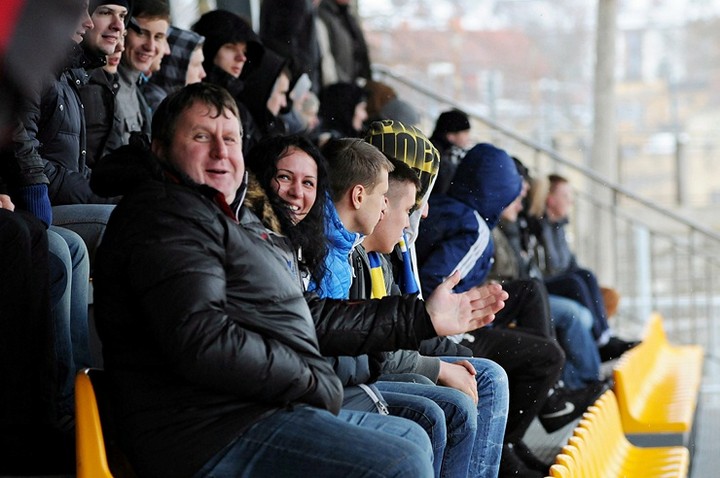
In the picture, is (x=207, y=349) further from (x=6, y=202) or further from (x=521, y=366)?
(x=521, y=366)

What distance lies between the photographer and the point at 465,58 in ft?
58.6

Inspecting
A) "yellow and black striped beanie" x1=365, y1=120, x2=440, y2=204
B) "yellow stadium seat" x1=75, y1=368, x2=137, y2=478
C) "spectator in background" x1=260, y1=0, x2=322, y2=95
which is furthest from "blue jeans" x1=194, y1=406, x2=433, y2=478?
"spectator in background" x1=260, y1=0, x2=322, y2=95

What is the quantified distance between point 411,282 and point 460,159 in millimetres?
1167

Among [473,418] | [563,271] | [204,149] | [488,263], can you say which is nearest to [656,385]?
[563,271]

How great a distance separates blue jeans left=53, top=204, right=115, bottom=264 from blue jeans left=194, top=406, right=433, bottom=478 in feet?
4.09

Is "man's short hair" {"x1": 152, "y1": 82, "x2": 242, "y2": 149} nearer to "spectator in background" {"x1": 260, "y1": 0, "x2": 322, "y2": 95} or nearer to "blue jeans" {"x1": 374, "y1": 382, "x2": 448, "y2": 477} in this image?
"blue jeans" {"x1": 374, "y1": 382, "x2": 448, "y2": 477}

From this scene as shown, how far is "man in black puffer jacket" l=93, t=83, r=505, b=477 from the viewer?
2.08m

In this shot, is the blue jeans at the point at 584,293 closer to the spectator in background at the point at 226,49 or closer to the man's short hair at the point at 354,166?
the spectator in background at the point at 226,49

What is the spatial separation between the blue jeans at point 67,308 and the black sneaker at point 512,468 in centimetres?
150

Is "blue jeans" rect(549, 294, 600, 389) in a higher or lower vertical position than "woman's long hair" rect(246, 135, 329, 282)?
lower

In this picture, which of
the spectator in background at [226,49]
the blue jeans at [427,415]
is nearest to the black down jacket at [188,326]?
the blue jeans at [427,415]

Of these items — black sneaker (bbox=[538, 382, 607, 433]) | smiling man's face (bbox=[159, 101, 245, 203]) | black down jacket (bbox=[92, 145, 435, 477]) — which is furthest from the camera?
black sneaker (bbox=[538, 382, 607, 433])

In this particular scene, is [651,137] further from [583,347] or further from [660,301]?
[583,347]

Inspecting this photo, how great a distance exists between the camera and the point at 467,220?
414 cm
